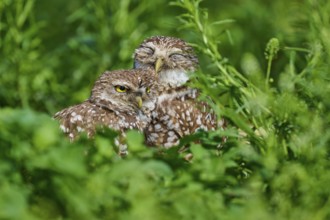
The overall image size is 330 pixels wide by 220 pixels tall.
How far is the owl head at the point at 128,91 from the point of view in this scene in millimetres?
5715

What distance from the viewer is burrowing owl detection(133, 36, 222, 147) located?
5.58 m

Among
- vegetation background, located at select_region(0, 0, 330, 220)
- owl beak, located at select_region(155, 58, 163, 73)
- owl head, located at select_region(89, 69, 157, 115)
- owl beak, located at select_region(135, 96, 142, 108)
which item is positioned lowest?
vegetation background, located at select_region(0, 0, 330, 220)

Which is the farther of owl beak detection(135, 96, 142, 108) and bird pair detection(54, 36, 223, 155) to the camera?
owl beak detection(135, 96, 142, 108)

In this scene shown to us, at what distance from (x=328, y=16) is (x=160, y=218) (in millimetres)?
2312

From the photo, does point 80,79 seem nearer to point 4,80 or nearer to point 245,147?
point 4,80

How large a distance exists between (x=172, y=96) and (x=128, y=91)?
27cm

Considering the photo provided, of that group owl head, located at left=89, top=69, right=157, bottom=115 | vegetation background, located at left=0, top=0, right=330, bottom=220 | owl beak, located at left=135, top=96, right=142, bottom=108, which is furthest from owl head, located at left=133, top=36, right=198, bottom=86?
vegetation background, located at left=0, top=0, right=330, bottom=220

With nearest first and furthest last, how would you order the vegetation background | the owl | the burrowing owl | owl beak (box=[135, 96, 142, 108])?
the vegetation background, the owl, the burrowing owl, owl beak (box=[135, 96, 142, 108])

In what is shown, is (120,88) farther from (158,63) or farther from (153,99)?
A: (158,63)

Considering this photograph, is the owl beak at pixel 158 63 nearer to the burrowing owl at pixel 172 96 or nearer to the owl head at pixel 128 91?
the burrowing owl at pixel 172 96

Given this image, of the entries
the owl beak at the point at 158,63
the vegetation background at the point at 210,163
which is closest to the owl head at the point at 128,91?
the owl beak at the point at 158,63

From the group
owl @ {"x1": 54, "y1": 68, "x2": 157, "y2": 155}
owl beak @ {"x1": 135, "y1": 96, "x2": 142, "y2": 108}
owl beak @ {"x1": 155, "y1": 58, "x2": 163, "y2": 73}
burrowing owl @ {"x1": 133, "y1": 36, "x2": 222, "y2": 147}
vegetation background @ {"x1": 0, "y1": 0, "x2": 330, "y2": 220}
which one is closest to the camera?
vegetation background @ {"x1": 0, "y1": 0, "x2": 330, "y2": 220}

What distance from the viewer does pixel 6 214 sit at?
294 centimetres

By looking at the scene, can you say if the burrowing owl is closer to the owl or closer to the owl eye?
the owl
